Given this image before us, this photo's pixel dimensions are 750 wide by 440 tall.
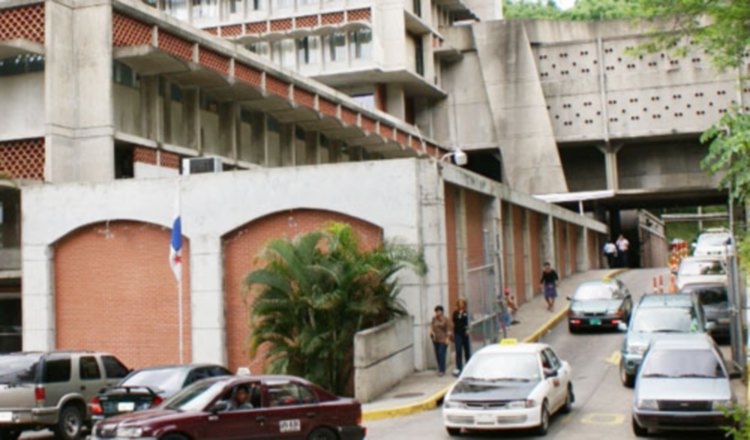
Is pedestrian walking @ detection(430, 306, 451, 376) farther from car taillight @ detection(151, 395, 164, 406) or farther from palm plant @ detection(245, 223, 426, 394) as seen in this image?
car taillight @ detection(151, 395, 164, 406)

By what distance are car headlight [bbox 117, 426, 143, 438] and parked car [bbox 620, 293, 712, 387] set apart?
11452mm

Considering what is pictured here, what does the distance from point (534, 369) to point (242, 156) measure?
24.0m

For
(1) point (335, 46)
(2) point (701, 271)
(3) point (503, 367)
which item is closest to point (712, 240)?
→ (2) point (701, 271)

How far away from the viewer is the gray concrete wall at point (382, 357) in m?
18.4

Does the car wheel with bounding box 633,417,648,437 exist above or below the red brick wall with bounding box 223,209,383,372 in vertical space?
below

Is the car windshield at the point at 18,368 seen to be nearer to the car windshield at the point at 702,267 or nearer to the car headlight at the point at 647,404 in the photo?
the car headlight at the point at 647,404

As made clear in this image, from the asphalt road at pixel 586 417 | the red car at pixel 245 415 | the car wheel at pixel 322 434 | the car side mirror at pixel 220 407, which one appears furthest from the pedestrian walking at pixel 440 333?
the car side mirror at pixel 220 407

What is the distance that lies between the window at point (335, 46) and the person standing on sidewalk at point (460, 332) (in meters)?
37.4

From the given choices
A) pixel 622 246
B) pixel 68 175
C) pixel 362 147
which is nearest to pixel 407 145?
pixel 362 147

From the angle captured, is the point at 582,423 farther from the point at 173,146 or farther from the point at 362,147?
the point at 362,147

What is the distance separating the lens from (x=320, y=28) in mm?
54469

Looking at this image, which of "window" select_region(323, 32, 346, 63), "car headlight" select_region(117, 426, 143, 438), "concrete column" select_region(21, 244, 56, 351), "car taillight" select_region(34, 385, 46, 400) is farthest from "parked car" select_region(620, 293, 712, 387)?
"window" select_region(323, 32, 346, 63)

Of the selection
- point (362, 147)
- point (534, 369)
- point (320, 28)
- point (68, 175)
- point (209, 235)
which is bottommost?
point (534, 369)

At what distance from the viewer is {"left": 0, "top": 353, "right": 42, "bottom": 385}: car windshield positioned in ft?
51.2
